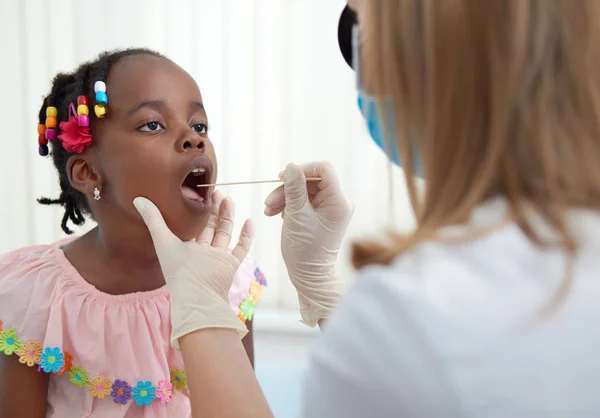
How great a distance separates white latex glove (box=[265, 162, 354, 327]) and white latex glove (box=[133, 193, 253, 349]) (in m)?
0.10

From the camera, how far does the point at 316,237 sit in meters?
1.30

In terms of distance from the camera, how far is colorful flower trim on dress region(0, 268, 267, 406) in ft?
3.90

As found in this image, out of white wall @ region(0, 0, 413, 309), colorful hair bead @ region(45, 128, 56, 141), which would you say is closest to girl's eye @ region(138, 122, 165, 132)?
colorful hair bead @ region(45, 128, 56, 141)

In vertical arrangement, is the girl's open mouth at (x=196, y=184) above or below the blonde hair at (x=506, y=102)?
below

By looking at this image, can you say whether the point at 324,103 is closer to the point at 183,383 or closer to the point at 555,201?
the point at 183,383

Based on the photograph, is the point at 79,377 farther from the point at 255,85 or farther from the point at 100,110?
the point at 255,85

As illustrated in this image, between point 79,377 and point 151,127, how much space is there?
1.80ft

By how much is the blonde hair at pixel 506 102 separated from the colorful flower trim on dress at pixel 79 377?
2.55 ft

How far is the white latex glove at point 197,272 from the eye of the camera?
98 centimetres

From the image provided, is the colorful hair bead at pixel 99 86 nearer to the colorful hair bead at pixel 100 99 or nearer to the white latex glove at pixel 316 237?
the colorful hair bead at pixel 100 99

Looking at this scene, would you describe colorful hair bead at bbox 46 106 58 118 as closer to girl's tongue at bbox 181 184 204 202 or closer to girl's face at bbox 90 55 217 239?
girl's face at bbox 90 55 217 239

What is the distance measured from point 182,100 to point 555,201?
89 cm

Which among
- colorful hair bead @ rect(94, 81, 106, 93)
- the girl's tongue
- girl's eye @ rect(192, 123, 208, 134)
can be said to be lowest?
the girl's tongue

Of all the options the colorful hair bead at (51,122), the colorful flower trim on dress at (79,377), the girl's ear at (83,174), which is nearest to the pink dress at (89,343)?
the colorful flower trim on dress at (79,377)
